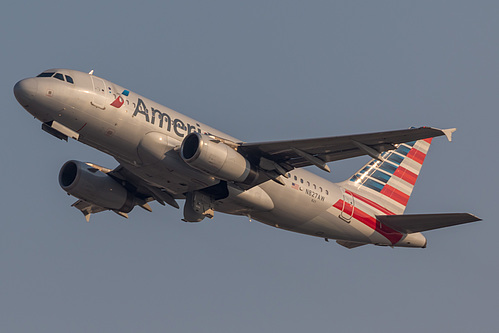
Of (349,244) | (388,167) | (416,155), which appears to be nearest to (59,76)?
(349,244)

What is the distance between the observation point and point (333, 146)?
Result: 3875 cm

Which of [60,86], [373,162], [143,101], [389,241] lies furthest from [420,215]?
[60,86]

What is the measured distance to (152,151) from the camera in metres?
38.3

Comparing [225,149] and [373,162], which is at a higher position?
[373,162]

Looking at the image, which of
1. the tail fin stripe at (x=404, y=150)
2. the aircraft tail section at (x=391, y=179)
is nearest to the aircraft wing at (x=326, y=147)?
the aircraft tail section at (x=391, y=179)

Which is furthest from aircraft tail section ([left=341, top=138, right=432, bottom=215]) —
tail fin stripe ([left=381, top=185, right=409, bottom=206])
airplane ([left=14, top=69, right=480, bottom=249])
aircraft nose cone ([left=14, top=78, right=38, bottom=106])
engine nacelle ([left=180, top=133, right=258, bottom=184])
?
aircraft nose cone ([left=14, top=78, right=38, bottom=106])

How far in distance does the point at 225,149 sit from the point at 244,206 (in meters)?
4.57

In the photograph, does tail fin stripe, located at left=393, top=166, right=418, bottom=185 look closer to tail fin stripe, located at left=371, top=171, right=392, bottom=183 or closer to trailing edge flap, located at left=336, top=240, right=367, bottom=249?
tail fin stripe, located at left=371, top=171, right=392, bottom=183

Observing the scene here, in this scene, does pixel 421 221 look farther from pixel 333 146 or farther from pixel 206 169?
pixel 206 169

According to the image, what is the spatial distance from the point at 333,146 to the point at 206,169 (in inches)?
252

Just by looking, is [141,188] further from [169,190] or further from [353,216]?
[353,216]

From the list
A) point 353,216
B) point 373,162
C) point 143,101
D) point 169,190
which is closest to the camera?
point 143,101

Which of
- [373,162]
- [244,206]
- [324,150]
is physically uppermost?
[373,162]

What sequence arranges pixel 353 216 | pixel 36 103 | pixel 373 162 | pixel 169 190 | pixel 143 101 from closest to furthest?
1. pixel 36 103
2. pixel 143 101
3. pixel 169 190
4. pixel 353 216
5. pixel 373 162
